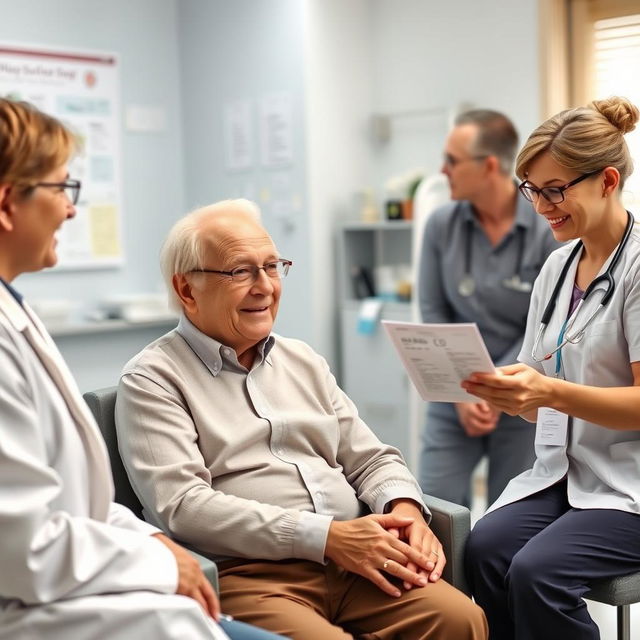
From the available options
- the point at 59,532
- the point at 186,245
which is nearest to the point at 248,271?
the point at 186,245

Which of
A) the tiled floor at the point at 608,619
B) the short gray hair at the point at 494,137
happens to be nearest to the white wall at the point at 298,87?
the short gray hair at the point at 494,137

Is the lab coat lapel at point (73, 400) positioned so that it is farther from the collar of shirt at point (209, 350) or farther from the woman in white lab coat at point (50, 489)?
the collar of shirt at point (209, 350)

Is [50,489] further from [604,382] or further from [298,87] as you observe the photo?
[298,87]

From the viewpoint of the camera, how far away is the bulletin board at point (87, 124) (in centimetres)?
434

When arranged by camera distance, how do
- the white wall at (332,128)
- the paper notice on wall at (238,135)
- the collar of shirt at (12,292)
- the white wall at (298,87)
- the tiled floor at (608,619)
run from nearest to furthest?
the collar of shirt at (12,292) → the tiled floor at (608,619) → the white wall at (298,87) → the white wall at (332,128) → the paper notice on wall at (238,135)

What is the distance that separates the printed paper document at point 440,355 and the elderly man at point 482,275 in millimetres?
1006

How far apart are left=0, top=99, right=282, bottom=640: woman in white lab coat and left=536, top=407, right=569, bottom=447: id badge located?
3.12 ft

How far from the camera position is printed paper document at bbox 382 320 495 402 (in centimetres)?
179

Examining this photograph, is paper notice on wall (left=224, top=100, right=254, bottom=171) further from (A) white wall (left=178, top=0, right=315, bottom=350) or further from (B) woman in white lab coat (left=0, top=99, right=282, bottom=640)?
(B) woman in white lab coat (left=0, top=99, right=282, bottom=640)

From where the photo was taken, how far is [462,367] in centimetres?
187

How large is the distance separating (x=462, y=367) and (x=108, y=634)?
2.80 feet

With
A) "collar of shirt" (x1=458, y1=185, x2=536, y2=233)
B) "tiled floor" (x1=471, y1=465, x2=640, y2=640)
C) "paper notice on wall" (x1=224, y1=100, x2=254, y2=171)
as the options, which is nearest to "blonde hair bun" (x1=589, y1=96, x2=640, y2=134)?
"collar of shirt" (x1=458, y1=185, x2=536, y2=233)

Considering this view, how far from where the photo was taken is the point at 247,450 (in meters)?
1.98

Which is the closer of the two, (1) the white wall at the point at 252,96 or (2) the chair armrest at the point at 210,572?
(2) the chair armrest at the point at 210,572
